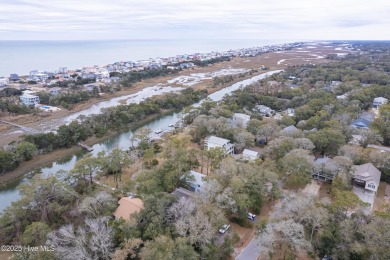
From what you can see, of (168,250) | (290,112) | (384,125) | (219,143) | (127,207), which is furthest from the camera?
(290,112)

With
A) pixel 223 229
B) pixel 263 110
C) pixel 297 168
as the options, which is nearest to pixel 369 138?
pixel 297 168

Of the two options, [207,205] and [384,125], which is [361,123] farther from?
[207,205]

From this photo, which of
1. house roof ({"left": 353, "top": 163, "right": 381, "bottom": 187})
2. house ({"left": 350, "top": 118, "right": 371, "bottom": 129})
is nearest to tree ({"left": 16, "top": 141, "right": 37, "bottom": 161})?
house roof ({"left": 353, "top": 163, "right": 381, "bottom": 187})

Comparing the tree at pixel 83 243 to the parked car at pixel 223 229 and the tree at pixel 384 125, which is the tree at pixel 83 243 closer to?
the parked car at pixel 223 229

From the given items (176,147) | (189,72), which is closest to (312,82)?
(189,72)

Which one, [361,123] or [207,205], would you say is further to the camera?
[361,123]
